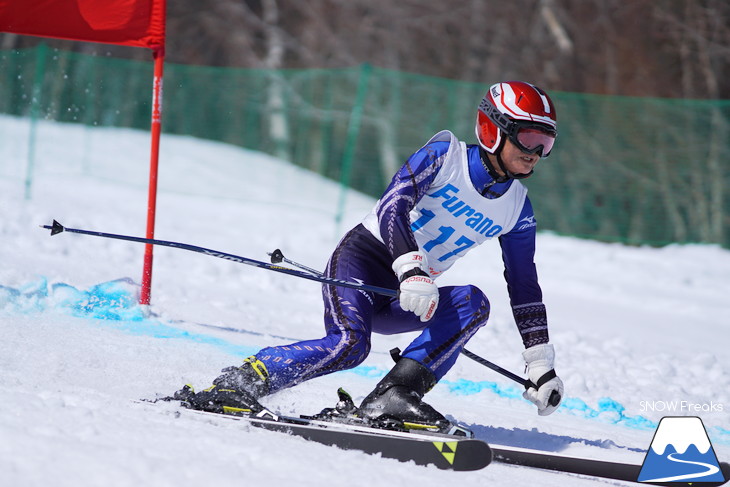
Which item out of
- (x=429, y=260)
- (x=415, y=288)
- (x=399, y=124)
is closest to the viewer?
(x=415, y=288)

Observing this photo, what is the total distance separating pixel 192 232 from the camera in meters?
10.8

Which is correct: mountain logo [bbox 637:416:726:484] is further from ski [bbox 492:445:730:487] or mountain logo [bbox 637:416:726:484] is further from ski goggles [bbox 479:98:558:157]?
ski goggles [bbox 479:98:558:157]

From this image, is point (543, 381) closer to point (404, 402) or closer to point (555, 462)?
Answer: point (555, 462)

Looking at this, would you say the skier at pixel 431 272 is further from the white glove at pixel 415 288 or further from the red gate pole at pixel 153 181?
the red gate pole at pixel 153 181

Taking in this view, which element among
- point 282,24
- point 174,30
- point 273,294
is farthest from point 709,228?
point 174,30

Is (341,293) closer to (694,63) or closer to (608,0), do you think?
(694,63)

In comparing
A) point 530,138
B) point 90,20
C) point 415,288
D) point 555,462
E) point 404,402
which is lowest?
point 555,462

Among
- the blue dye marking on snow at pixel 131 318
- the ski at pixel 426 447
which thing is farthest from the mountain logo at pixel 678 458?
the blue dye marking on snow at pixel 131 318

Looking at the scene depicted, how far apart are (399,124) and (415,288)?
11271 millimetres

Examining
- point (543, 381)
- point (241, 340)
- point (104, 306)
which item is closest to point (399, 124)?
point (241, 340)

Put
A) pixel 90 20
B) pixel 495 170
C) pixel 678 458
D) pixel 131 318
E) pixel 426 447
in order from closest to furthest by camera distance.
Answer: pixel 426 447, pixel 678 458, pixel 495 170, pixel 131 318, pixel 90 20

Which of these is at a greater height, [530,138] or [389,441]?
[530,138]

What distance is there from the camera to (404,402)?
3.40 m

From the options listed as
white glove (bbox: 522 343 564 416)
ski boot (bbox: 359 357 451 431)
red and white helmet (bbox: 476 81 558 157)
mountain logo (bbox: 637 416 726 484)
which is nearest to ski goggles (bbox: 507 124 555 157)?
red and white helmet (bbox: 476 81 558 157)
